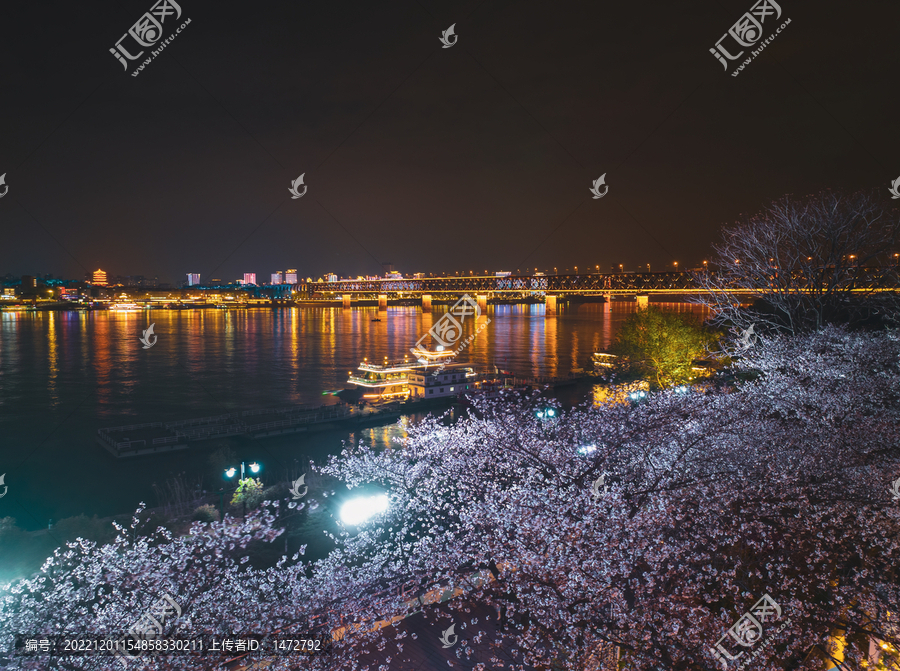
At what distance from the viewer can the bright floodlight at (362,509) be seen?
638 centimetres

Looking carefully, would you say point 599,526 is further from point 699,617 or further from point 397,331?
point 397,331

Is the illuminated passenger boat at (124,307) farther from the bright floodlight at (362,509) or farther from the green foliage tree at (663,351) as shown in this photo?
the bright floodlight at (362,509)

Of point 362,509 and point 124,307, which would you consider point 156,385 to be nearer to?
point 362,509

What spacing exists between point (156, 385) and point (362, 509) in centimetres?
1587

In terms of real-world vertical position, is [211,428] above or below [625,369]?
below

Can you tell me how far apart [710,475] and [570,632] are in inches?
74.9

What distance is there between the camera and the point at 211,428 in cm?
1402

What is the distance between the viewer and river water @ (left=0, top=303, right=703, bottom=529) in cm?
1139

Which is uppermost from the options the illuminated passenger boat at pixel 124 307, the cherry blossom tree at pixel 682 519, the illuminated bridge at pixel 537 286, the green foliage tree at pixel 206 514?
the illuminated bridge at pixel 537 286

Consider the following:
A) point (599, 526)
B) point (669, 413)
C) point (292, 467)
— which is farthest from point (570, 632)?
point (292, 467)

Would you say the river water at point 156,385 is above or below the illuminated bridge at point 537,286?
below
